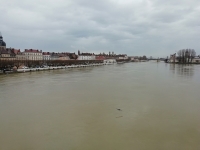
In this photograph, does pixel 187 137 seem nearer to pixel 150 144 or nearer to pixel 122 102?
pixel 150 144

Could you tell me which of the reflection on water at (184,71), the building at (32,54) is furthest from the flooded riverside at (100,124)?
the building at (32,54)

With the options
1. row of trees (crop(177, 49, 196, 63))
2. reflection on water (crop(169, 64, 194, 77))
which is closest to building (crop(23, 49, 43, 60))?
reflection on water (crop(169, 64, 194, 77))

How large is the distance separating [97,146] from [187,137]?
2.29 m

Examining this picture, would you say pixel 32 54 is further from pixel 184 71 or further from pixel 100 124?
pixel 100 124

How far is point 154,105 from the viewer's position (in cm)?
746

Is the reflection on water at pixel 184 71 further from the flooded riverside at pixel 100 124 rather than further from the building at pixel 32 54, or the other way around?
the building at pixel 32 54

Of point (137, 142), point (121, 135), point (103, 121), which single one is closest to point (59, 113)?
point (103, 121)

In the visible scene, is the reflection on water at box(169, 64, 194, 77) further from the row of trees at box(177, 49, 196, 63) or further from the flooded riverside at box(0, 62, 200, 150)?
the row of trees at box(177, 49, 196, 63)

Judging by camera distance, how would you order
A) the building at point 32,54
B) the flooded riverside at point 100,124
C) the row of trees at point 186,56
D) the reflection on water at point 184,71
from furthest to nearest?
the row of trees at point 186,56
the building at point 32,54
the reflection on water at point 184,71
the flooded riverside at point 100,124

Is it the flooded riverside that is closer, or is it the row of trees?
the flooded riverside

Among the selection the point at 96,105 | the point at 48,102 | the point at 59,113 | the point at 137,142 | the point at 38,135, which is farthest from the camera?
the point at 48,102

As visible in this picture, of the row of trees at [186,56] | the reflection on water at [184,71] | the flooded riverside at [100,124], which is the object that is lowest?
the flooded riverside at [100,124]

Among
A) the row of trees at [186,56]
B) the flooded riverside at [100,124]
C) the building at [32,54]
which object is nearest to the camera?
the flooded riverside at [100,124]

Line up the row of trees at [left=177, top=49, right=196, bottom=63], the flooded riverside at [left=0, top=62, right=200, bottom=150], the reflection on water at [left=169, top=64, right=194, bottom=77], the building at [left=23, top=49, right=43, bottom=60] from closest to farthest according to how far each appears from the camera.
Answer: the flooded riverside at [left=0, top=62, right=200, bottom=150] < the reflection on water at [left=169, top=64, right=194, bottom=77] < the building at [left=23, top=49, right=43, bottom=60] < the row of trees at [left=177, top=49, right=196, bottom=63]
